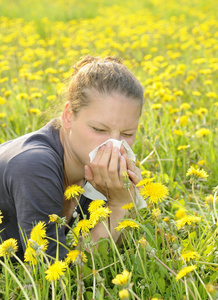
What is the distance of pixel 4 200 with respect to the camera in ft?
5.43

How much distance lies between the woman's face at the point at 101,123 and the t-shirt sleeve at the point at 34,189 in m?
0.17

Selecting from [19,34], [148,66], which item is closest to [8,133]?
[148,66]

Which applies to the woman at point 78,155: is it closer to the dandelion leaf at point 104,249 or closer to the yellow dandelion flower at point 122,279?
the dandelion leaf at point 104,249

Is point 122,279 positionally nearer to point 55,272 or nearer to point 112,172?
point 55,272

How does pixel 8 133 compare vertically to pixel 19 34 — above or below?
below

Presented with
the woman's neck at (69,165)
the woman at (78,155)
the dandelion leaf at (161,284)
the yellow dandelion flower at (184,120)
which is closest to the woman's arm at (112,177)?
the woman at (78,155)

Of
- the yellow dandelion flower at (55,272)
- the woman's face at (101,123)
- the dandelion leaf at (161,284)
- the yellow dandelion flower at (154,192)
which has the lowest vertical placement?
the dandelion leaf at (161,284)

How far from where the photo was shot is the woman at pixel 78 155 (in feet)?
4.89

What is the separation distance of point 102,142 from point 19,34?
559cm

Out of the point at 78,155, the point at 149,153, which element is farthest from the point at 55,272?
the point at 149,153

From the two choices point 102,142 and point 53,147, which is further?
point 53,147

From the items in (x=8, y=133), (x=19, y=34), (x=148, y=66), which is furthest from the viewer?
(x=19, y=34)

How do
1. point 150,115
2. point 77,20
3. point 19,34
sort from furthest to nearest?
point 77,20
point 19,34
point 150,115

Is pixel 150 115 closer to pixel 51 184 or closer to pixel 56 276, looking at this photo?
pixel 51 184
